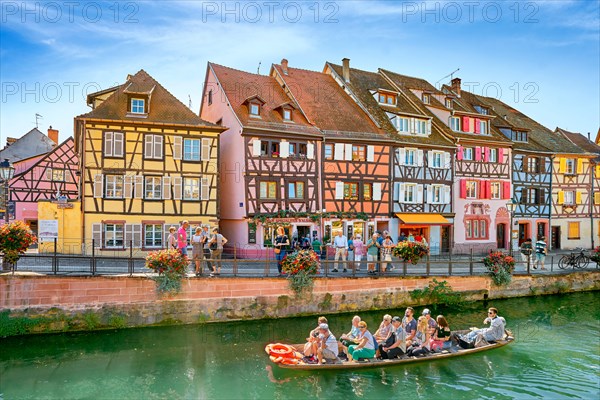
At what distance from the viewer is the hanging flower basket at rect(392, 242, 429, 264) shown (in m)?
19.2

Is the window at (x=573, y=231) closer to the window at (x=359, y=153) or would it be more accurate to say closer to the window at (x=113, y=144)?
the window at (x=359, y=153)

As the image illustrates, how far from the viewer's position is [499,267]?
21.0 meters

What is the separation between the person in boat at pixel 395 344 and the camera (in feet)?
42.2

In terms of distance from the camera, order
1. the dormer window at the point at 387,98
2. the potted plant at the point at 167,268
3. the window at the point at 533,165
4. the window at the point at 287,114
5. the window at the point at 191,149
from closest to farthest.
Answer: the potted plant at the point at 167,268
the window at the point at 191,149
the window at the point at 287,114
the dormer window at the point at 387,98
the window at the point at 533,165

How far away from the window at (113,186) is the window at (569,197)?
1287 inches

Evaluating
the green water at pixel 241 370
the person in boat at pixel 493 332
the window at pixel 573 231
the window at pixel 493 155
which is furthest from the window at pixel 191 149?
the window at pixel 573 231

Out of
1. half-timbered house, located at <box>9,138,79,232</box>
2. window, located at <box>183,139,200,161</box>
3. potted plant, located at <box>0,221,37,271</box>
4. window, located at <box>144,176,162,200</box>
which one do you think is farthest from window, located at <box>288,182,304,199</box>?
half-timbered house, located at <box>9,138,79,232</box>

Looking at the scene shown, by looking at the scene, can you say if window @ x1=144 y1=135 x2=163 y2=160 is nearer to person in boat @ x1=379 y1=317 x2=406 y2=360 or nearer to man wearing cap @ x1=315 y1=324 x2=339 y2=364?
man wearing cap @ x1=315 y1=324 x2=339 y2=364

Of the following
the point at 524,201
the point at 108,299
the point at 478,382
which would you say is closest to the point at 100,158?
the point at 108,299

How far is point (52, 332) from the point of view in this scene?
14.6 meters

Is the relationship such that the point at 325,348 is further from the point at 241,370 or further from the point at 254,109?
A: the point at 254,109

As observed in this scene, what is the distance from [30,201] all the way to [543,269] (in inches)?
1246

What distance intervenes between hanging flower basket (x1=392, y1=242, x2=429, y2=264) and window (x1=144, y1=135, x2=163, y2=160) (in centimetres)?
1324

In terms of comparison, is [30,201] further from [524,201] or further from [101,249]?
[524,201]
